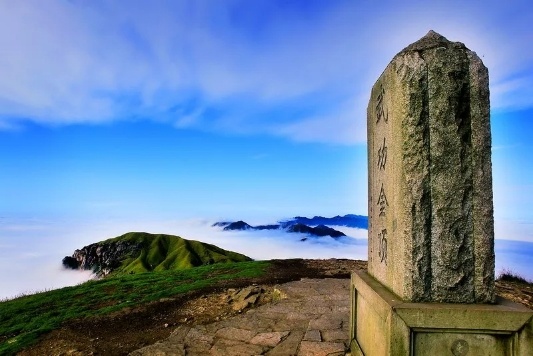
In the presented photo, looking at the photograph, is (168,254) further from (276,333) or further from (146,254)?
(276,333)

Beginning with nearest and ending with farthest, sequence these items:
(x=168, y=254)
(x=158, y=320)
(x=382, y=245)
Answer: (x=382, y=245) → (x=158, y=320) → (x=168, y=254)

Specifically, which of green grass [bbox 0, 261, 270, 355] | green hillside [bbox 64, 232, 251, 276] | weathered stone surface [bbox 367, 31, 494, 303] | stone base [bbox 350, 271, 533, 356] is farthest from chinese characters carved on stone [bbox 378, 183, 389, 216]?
green hillside [bbox 64, 232, 251, 276]

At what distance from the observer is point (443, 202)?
302 centimetres

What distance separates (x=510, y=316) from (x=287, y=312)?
4.46 meters

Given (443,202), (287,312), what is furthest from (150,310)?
(443,202)

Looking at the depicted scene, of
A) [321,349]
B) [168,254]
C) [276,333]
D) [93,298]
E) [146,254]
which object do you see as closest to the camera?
[321,349]

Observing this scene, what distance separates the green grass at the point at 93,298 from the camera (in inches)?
325

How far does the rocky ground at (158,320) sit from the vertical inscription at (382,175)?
3891 millimetres

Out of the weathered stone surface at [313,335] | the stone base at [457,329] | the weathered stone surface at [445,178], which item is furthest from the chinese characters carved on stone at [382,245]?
the weathered stone surface at [313,335]

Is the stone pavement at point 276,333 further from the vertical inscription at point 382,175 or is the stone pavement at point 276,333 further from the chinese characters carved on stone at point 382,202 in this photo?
the chinese characters carved on stone at point 382,202

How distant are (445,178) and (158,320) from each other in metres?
6.66

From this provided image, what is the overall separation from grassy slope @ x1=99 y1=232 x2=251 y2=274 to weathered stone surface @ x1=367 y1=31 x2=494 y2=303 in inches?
2648

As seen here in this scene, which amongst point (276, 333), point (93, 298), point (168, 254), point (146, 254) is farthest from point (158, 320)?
point (146, 254)

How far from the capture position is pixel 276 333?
18.9ft
